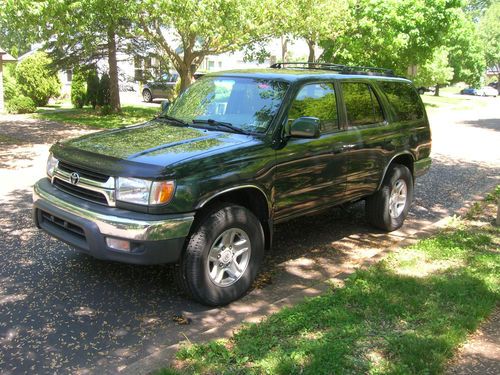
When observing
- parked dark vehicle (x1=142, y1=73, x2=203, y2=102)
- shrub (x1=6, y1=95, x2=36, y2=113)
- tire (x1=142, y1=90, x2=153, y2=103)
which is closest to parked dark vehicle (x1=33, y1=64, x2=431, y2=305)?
shrub (x1=6, y1=95, x2=36, y2=113)

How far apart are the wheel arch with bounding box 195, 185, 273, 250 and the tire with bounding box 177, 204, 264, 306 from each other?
2.9 inches

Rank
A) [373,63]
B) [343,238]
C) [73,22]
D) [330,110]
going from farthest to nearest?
[373,63] → [73,22] → [343,238] → [330,110]

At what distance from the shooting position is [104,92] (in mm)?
23141

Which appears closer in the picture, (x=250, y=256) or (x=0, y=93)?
(x=250, y=256)

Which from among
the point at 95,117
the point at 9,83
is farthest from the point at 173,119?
the point at 9,83

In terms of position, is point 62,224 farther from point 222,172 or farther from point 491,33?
point 491,33

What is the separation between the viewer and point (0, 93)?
2405cm

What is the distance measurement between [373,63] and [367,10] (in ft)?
8.35

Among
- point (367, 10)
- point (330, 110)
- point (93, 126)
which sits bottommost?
point (93, 126)

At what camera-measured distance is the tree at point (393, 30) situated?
21.7 metres

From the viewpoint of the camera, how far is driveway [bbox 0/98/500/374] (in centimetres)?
361

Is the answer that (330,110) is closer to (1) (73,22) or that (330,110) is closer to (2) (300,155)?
(2) (300,155)

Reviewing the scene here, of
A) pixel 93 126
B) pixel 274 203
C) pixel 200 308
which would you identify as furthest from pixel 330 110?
pixel 93 126

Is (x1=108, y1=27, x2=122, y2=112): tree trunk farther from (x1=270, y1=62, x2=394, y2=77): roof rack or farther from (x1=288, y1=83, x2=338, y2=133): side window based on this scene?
(x1=288, y1=83, x2=338, y2=133): side window
